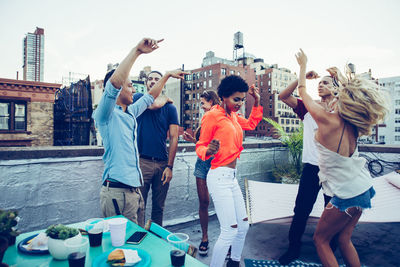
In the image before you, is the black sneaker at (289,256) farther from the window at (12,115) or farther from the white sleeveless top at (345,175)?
the window at (12,115)

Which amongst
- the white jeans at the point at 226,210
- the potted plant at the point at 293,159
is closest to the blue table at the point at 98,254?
the white jeans at the point at 226,210

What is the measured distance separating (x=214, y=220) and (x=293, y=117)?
88.4 metres

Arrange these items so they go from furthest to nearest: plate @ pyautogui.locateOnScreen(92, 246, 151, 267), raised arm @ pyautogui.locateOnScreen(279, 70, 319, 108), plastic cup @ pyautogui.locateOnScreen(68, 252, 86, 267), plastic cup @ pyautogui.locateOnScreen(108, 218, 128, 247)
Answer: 1. raised arm @ pyautogui.locateOnScreen(279, 70, 319, 108)
2. plastic cup @ pyautogui.locateOnScreen(108, 218, 128, 247)
3. plate @ pyautogui.locateOnScreen(92, 246, 151, 267)
4. plastic cup @ pyautogui.locateOnScreen(68, 252, 86, 267)

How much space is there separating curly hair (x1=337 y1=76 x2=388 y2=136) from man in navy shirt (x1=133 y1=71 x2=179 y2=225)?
1.87m

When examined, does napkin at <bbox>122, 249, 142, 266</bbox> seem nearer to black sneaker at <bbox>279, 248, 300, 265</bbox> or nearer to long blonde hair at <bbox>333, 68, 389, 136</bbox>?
long blonde hair at <bbox>333, 68, 389, 136</bbox>

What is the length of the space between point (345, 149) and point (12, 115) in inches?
901

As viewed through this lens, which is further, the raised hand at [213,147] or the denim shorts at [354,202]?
the raised hand at [213,147]

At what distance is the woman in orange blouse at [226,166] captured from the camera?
7.01ft

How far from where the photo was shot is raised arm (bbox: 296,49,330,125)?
1.85m

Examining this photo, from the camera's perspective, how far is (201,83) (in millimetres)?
71312

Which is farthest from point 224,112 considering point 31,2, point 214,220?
point 31,2

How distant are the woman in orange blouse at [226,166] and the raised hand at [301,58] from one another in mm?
534

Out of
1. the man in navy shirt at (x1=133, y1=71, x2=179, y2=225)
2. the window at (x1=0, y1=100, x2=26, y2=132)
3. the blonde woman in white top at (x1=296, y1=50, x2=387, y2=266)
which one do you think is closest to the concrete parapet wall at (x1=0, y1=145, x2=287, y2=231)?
the man in navy shirt at (x1=133, y1=71, x2=179, y2=225)

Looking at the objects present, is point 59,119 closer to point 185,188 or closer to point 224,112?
point 185,188
